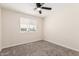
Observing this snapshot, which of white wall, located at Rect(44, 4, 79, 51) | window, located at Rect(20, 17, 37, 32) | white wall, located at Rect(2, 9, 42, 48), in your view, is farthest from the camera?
window, located at Rect(20, 17, 37, 32)

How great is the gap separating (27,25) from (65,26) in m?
2.72

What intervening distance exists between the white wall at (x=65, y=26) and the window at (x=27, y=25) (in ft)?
4.25

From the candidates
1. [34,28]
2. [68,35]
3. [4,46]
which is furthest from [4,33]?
[68,35]

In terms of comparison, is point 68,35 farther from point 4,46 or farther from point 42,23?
point 4,46

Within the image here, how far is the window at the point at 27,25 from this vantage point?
4479 millimetres

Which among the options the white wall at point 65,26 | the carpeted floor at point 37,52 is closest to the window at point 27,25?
the white wall at point 65,26

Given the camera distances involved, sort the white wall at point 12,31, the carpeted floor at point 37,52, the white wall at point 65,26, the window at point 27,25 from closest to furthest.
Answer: the carpeted floor at point 37,52 → the white wall at point 65,26 → the white wall at point 12,31 → the window at point 27,25

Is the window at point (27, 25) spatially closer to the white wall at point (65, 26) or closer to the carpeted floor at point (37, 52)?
the white wall at point (65, 26)

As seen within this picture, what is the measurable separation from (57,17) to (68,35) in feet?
4.99

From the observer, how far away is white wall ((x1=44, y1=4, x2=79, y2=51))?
10.9 feet

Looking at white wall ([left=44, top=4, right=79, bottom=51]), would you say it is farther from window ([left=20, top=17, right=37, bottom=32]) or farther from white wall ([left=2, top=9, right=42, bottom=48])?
white wall ([left=2, top=9, right=42, bottom=48])

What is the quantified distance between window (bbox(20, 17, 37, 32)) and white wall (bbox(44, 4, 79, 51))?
1.29 meters

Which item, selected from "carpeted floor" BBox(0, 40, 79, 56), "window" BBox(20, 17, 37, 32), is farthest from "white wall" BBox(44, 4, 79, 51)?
"window" BBox(20, 17, 37, 32)

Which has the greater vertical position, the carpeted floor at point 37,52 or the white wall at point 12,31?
the white wall at point 12,31
